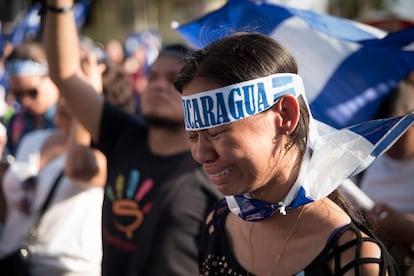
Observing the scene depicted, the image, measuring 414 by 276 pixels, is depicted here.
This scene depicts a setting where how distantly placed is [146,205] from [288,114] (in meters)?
1.24

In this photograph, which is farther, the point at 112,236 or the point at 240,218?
the point at 112,236

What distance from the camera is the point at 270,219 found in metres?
1.94

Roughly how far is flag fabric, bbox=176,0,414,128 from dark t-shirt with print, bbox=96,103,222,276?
0.59 meters

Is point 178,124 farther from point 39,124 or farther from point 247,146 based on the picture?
point 39,124

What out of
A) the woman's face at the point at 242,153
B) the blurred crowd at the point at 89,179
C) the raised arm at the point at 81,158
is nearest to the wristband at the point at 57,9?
the blurred crowd at the point at 89,179

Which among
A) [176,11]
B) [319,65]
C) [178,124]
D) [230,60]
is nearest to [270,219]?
[230,60]

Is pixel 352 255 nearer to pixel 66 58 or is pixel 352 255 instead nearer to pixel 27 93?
pixel 66 58

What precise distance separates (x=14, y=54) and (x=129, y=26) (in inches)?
939

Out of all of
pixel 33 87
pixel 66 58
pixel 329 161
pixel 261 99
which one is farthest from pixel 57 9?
pixel 33 87

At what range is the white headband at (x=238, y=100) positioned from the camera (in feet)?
5.92

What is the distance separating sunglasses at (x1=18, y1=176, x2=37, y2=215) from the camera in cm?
375

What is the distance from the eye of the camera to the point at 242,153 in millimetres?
1790

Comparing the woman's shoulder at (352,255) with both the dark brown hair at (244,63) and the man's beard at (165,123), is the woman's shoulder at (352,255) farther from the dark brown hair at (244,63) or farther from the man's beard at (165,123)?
the man's beard at (165,123)

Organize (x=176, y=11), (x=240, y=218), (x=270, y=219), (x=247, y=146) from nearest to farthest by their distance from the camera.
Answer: (x=247, y=146) → (x=270, y=219) → (x=240, y=218) → (x=176, y=11)
